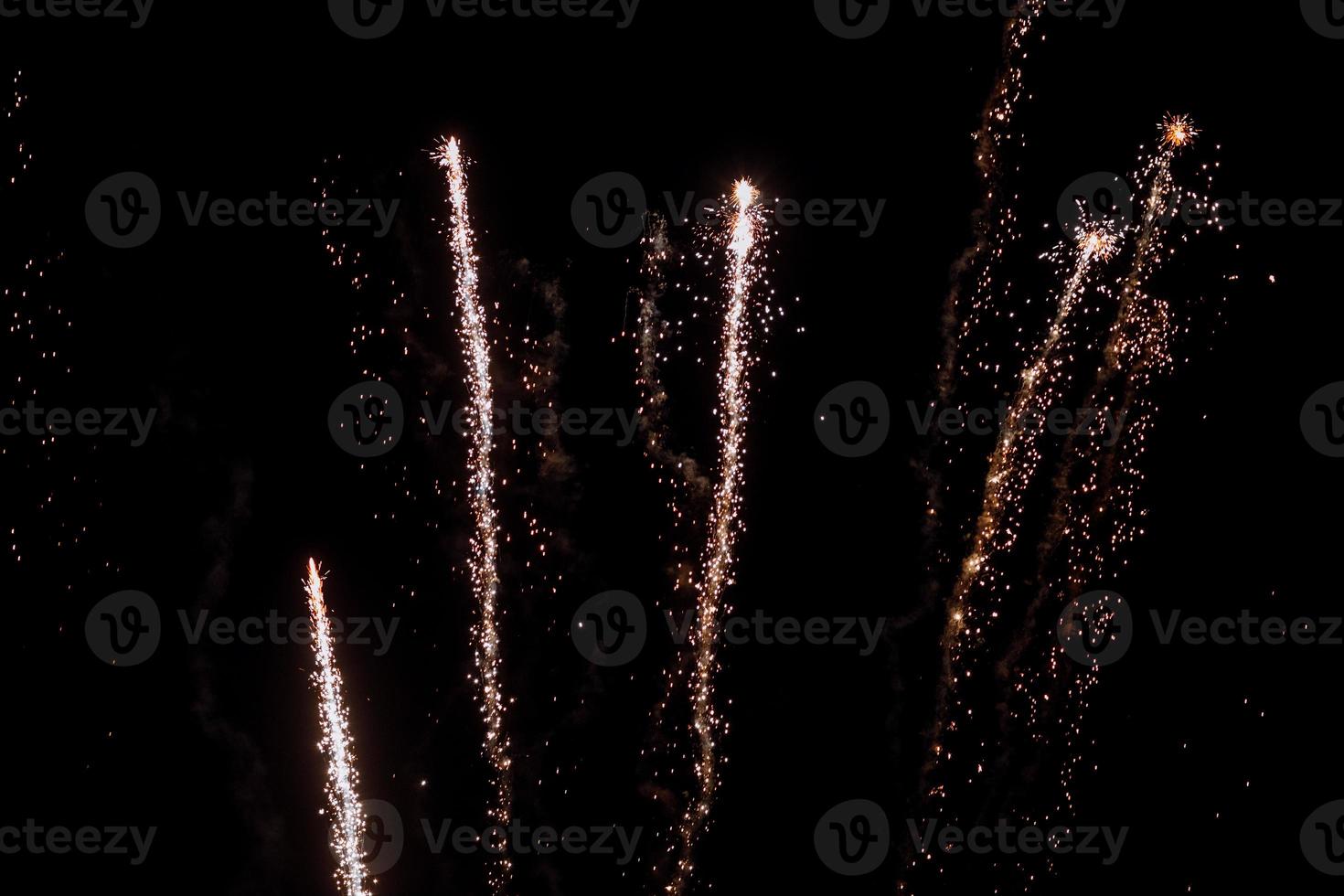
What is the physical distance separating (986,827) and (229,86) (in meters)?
1.95

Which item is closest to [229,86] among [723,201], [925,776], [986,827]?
Answer: [723,201]

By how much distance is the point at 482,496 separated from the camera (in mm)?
1858

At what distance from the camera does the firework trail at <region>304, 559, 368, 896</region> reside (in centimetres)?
184

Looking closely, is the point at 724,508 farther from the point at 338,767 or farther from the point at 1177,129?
the point at 1177,129

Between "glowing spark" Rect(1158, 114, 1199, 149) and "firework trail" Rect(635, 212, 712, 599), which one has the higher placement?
"glowing spark" Rect(1158, 114, 1199, 149)

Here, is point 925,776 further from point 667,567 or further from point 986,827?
point 667,567

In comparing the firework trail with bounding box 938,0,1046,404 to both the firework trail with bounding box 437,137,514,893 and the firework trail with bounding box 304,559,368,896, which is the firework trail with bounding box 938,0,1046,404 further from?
the firework trail with bounding box 304,559,368,896

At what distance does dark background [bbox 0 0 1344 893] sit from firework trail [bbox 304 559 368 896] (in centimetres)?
3

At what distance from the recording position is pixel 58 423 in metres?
1.76

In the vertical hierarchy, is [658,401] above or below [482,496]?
above

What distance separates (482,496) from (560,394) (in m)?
0.23

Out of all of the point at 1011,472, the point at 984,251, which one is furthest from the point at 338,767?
the point at 984,251

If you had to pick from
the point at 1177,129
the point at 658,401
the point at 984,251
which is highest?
the point at 1177,129

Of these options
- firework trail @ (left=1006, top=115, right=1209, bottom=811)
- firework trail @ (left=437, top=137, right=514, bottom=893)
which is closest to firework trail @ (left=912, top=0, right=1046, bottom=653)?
firework trail @ (left=1006, top=115, right=1209, bottom=811)
